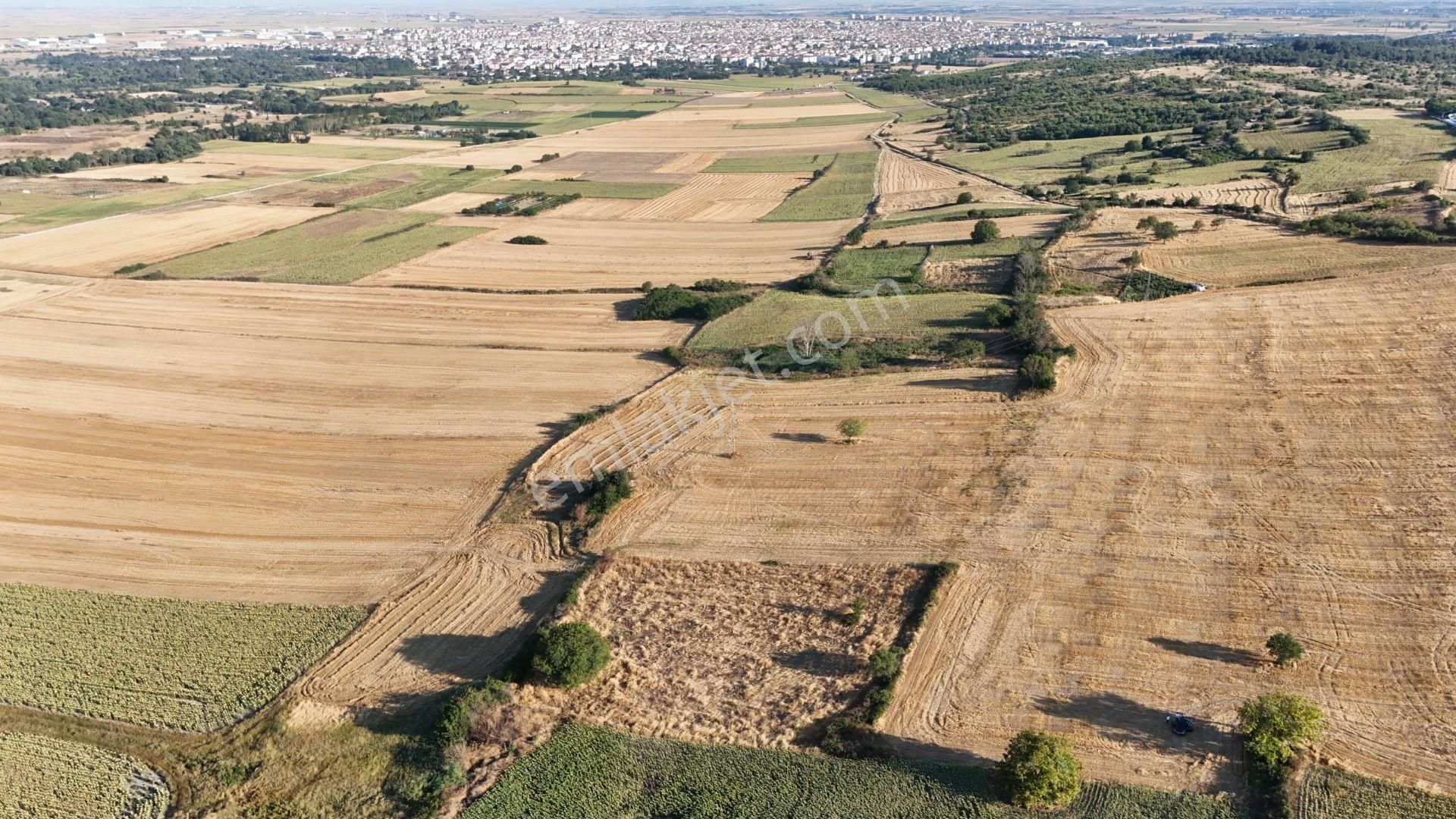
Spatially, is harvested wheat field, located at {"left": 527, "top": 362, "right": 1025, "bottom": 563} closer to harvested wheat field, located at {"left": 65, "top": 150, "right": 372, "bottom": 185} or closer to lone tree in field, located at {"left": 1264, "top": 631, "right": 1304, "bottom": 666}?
lone tree in field, located at {"left": 1264, "top": 631, "right": 1304, "bottom": 666}

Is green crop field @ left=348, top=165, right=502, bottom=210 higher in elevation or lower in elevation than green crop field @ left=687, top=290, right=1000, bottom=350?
higher

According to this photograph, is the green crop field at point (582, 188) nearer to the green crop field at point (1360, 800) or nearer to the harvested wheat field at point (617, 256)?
the harvested wheat field at point (617, 256)

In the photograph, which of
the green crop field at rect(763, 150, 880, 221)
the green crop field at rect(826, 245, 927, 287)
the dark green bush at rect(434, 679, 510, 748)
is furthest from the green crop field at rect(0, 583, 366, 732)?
the green crop field at rect(763, 150, 880, 221)

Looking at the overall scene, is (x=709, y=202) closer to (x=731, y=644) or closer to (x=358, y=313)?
(x=358, y=313)

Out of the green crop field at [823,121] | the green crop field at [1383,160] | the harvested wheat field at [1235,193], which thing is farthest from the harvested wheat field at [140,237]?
the green crop field at [1383,160]

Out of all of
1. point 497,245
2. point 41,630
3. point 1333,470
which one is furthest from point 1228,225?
point 41,630

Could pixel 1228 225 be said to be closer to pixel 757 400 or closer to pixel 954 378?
pixel 954 378
